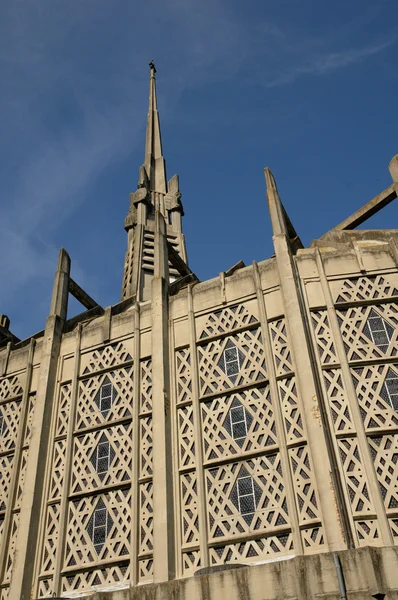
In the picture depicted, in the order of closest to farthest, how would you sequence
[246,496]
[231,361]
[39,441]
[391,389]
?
[246,496] → [391,389] → [231,361] → [39,441]

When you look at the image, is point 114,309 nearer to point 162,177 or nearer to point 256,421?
point 256,421

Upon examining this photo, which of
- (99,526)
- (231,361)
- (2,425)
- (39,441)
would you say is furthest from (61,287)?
(99,526)

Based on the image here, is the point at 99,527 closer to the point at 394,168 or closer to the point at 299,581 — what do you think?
the point at 299,581

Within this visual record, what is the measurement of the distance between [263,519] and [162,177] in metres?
29.3

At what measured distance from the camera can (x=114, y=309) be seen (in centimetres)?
1888

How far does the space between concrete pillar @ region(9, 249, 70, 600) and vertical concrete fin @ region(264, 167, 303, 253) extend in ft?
24.2

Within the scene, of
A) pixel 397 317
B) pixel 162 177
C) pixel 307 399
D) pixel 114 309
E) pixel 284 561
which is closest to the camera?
pixel 284 561

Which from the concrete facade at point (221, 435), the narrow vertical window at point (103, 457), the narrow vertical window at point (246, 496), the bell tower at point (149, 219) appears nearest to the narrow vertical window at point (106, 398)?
the concrete facade at point (221, 435)

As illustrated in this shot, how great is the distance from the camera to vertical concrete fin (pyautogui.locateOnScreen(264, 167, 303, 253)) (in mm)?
16947

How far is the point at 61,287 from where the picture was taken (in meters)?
20.0

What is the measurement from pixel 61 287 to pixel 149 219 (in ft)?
47.7

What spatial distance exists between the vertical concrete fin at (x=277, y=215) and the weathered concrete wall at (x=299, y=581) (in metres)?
8.61

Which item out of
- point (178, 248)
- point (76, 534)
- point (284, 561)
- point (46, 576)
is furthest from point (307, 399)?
point (178, 248)

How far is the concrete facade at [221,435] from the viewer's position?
40.3 ft
